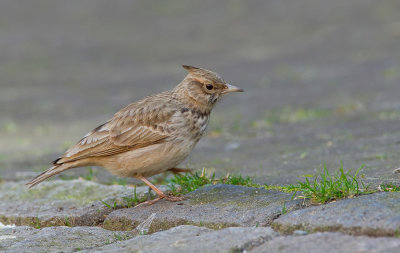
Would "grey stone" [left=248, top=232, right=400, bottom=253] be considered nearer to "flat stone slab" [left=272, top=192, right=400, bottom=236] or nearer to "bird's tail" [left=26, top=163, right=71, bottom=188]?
"flat stone slab" [left=272, top=192, right=400, bottom=236]

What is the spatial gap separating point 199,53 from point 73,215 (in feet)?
37.3

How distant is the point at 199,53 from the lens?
1667 cm

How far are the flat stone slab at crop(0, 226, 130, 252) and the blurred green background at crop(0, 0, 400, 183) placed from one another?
5.99 ft

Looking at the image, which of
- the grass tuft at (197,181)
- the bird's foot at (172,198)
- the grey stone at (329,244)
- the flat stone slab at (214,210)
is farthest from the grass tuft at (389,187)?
the bird's foot at (172,198)

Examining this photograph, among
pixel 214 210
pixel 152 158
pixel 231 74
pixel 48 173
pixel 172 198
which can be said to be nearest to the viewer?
pixel 214 210

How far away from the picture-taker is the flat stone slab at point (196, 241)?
153 inches

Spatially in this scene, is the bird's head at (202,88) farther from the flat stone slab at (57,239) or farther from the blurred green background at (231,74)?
the flat stone slab at (57,239)

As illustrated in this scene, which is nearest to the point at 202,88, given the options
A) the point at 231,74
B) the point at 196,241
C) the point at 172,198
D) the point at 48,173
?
the point at 172,198

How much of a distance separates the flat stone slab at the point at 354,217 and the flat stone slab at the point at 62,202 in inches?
74.4

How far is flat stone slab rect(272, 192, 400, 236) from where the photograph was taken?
3758 millimetres

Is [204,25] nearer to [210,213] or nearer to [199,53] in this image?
[199,53]

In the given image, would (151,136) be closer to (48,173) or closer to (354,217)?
(48,173)

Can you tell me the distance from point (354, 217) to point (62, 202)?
3.00 metres

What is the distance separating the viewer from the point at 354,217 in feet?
12.9
